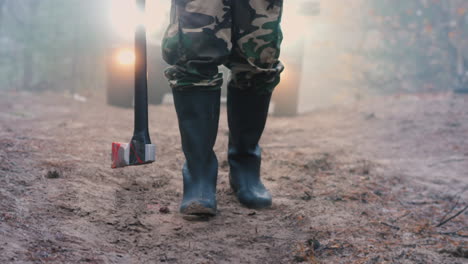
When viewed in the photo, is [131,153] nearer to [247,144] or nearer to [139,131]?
[139,131]

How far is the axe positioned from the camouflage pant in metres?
0.08

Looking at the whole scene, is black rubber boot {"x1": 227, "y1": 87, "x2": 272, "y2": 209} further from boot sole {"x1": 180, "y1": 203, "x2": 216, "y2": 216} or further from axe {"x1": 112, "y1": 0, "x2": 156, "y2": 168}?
axe {"x1": 112, "y1": 0, "x2": 156, "y2": 168}

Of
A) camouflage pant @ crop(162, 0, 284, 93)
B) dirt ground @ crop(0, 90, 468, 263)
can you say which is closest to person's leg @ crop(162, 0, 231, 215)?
camouflage pant @ crop(162, 0, 284, 93)

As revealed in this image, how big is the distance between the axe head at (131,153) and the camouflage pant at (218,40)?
23cm

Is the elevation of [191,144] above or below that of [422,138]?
above

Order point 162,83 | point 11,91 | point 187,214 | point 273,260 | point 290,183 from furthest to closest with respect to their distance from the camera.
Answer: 1. point 11,91
2. point 162,83
3. point 290,183
4. point 187,214
5. point 273,260

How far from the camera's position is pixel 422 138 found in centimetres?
314

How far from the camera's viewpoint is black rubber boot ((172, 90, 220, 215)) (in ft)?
4.91

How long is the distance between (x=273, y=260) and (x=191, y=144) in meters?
0.50

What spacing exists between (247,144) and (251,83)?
230mm

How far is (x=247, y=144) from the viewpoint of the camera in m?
1.70

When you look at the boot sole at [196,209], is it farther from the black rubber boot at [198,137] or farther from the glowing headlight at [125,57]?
the glowing headlight at [125,57]

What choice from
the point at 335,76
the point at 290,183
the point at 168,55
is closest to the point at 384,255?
the point at 290,183

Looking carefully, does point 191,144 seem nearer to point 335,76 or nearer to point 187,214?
point 187,214
